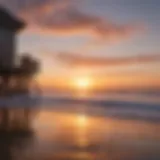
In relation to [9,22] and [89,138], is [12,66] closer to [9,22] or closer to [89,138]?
[9,22]

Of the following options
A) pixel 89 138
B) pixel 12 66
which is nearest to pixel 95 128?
pixel 89 138

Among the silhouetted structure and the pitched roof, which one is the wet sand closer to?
the silhouetted structure

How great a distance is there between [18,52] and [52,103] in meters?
0.22

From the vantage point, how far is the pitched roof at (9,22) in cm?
83

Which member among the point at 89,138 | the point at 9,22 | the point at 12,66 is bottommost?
the point at 89,138

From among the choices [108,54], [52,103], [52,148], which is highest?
[108,54]

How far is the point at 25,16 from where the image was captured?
0.87 m

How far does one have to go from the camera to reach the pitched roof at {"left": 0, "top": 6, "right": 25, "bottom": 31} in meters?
0.83

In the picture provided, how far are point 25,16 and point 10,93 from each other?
0.29 m

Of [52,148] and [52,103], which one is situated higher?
[52,103]

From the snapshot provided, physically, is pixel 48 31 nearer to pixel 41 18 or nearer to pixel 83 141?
pixel 41 18

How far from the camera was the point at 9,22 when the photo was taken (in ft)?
2.75

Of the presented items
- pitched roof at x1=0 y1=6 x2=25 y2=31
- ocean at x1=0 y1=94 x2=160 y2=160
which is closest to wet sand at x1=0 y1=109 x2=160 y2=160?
ocean at x1=0 y1=94 x2=160 y2=160

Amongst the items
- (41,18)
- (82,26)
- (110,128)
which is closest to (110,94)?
(110,128)
